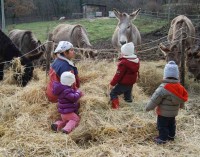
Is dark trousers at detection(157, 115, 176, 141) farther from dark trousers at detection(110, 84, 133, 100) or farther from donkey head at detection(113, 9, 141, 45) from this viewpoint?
donkey head at detection(113, 9, 141, 45)

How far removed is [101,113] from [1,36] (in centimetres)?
439

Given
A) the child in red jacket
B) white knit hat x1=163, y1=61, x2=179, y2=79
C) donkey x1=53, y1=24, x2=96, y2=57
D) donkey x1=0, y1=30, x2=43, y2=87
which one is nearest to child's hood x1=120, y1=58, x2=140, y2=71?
the child in red jacket

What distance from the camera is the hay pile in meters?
4.61

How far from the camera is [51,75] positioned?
565cm

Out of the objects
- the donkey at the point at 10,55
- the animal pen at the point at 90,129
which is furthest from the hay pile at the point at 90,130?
the donkey at the point at 10,55

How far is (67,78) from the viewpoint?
17.2 ft

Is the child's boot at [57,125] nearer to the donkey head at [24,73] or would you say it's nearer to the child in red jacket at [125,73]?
the child in red jacket at [125,73]

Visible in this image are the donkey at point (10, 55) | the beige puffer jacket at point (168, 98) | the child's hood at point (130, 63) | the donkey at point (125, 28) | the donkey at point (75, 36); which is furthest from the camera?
the donkey at point (75, 36)

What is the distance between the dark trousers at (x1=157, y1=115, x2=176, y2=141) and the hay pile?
14cm

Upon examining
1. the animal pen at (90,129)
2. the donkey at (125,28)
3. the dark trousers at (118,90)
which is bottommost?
the animal pen at (90,129)

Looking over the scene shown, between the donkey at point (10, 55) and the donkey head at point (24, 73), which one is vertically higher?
the donkey at point (10, 55)

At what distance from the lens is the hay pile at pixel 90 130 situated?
461cm

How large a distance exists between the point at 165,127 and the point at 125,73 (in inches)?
60.0

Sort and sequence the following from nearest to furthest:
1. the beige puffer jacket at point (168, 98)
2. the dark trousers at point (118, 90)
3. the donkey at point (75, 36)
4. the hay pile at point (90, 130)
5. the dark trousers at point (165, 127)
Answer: the hay pile at point (90, 130)
the beige puffer jacket at point (168, 98)
the dark trousers at point (165, 127)
the dark trousers at point (118, 90)
the donkey at point (75, 36)
